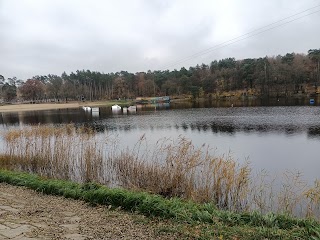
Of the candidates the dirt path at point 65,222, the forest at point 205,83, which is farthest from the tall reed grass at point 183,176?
the forest at point 205,83

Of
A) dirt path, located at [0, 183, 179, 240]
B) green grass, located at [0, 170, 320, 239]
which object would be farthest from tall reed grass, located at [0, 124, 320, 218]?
dirt path, located at [0, 183, 179, 240]

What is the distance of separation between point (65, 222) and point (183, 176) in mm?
5622

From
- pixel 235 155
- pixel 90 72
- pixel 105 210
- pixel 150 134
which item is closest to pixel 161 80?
pixel 90 72

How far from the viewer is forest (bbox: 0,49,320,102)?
85312 millimetres

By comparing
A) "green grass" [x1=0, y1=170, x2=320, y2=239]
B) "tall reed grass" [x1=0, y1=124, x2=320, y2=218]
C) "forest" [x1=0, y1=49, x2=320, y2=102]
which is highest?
"forest" [x1=0, y1=49, x2=320, y2=102]

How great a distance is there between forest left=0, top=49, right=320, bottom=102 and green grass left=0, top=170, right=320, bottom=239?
85.6 metres

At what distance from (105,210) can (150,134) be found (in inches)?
769

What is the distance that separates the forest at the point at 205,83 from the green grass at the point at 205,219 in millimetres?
85590

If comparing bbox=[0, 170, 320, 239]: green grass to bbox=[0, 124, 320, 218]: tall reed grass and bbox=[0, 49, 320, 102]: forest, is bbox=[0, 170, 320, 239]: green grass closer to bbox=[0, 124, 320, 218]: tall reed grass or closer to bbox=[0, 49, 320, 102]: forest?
bbox=[0, 124, 320, 218]: tall reed grass

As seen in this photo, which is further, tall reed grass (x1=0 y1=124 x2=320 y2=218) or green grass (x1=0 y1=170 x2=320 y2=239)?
tall reed grass (x1=0 y1=124 x2=320 y2=218)

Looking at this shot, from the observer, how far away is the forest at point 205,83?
8531 centimetres

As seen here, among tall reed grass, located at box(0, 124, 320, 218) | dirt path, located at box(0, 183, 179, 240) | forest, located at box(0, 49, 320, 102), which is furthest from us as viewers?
forest, located at box(0, 49, 320, 102)

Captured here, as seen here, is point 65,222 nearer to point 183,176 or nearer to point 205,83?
point 183,176

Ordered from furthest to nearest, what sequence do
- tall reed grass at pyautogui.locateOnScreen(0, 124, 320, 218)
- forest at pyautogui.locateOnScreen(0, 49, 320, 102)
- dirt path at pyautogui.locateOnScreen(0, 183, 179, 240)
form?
forest at pyautogui.locateOnScreen(0, 49, 320, 102) → tall reed grass at pyautogui.locateOnScreen(0, 124, 320, 218) → dirt path at pyautogui.locateOnScreen(0, 183, 179, 240)
